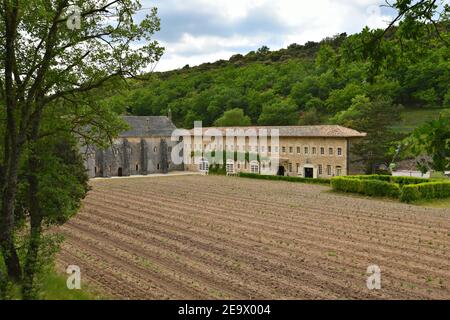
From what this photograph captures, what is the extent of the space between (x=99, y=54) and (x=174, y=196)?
25325 millimetres

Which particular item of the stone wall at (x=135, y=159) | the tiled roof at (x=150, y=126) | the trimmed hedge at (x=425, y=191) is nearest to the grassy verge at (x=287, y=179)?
the trimmed hedge at (x=425, y=191)

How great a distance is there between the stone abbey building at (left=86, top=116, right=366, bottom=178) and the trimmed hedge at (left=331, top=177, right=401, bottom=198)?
7.21m

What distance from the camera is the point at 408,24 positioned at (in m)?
6.24

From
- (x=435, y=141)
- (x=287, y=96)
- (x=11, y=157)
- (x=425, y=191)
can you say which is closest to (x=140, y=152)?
(x=425, y=191)

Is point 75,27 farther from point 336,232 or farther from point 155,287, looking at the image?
point 336,232

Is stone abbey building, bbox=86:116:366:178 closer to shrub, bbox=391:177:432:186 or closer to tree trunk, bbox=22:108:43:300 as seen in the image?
shrub, bbox=391:177:432:186

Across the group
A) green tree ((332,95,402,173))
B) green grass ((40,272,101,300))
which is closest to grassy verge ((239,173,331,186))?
green tree ((332,95,402,173))

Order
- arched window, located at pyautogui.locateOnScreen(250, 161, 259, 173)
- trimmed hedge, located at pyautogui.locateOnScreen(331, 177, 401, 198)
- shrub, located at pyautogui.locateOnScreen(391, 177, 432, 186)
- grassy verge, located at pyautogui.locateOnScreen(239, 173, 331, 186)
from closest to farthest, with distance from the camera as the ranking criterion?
trimmed hedge, located at pyautogui.locateOnScreen(331, 177, 401, 198)
shrub, located at pyautogui.locateOnScreen(391, 177, 432, 186)
grassy verge, located at pyautogui.locateOnScreen(239, 173, 331, 186)
arched window, located at pyautogui.locateOnScreen(250, 161, 259, 173)

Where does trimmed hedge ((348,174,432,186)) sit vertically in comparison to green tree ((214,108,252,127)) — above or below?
below

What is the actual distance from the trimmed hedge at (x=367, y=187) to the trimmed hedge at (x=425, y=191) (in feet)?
4.20

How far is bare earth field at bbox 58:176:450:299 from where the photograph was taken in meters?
13.5

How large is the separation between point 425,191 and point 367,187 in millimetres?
4445

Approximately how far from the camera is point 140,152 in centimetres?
6075

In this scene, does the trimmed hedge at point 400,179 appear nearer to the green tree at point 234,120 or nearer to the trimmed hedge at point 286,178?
the trimmed hedge at point 286,178
